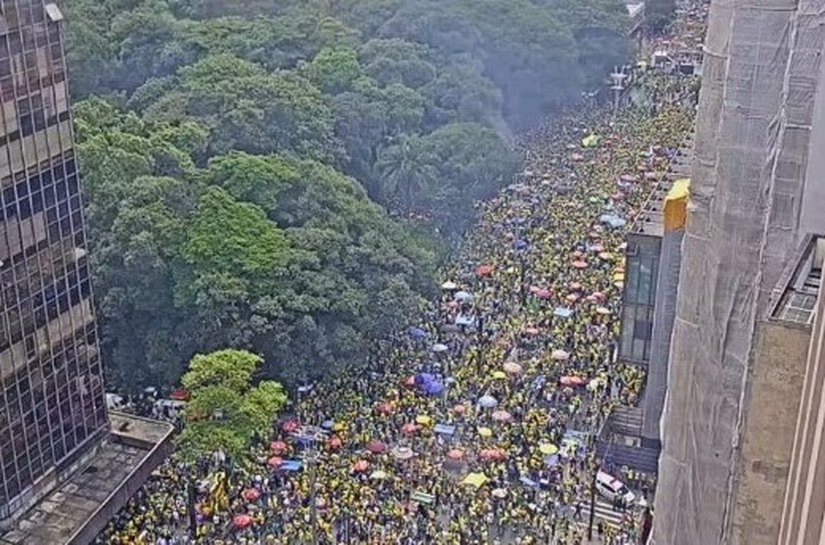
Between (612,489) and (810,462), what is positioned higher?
(810,462)

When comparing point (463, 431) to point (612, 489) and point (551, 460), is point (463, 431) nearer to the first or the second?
point (551, 460)

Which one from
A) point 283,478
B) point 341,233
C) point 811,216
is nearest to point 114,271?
point 341,233

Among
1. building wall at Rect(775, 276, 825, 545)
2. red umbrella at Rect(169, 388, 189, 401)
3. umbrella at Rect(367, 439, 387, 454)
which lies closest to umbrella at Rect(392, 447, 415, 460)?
umbrella at Rect(367, 439, 387, 454)

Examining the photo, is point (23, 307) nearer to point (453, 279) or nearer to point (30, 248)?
point (30, 248)

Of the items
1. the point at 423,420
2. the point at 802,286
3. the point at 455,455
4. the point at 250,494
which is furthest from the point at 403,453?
the point at 802,286

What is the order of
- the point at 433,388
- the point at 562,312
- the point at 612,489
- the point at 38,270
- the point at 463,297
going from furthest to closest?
the point at 463,297 → the point at 562,312 → the point at 433,388 → the point at 612,489 → the point at 38,270

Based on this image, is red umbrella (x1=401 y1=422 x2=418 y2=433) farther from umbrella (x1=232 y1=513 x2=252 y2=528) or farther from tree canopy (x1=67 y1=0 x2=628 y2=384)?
umbrella (x1=232 y1=513 x2=252 y2=528)
